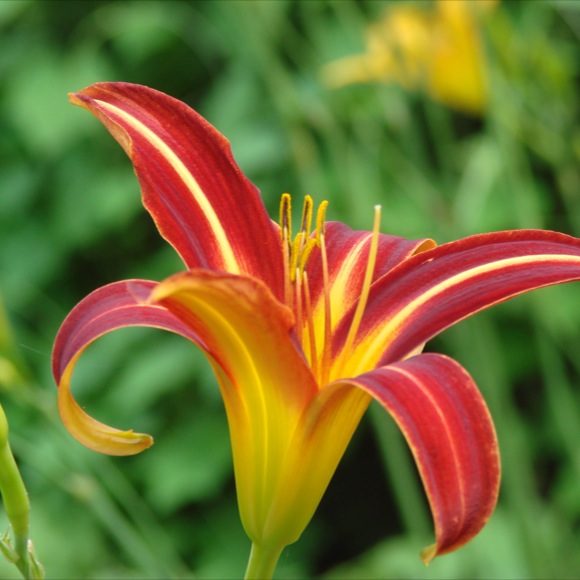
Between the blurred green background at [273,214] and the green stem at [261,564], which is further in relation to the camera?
the blurred green background at [273,214]

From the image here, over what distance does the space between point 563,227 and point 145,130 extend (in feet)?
4.02

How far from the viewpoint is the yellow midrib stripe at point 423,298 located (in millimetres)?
443

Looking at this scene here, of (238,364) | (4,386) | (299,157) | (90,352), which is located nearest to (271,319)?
(238,364)

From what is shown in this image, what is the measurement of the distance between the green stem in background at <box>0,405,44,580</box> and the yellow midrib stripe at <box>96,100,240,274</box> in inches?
4.8

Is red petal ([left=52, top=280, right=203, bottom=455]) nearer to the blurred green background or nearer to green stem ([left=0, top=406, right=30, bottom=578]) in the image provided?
green stem ([left=0, top=406, right=30, bottom=578])

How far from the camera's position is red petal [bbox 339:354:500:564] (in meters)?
0.33

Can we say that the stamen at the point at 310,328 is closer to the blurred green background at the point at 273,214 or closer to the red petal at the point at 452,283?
the red petal at the point at 452,283

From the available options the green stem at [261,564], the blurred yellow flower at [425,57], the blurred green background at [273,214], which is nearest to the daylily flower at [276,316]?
the green stem at [261,564]

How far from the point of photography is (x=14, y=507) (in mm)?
424

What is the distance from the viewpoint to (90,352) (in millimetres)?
1464

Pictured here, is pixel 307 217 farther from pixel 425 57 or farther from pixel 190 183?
pixel 425 57

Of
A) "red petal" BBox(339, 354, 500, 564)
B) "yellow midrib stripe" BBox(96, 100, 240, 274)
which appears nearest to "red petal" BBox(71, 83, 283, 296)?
"yellow midrib stripe" BBox(96, 100, 240, 274)

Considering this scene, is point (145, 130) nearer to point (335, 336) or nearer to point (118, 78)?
point (335, 336)

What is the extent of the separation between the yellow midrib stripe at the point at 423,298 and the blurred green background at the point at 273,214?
15.8 inches
